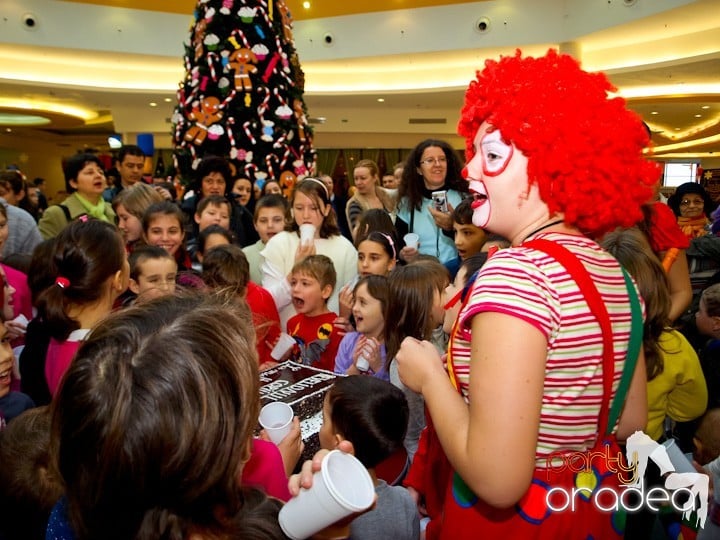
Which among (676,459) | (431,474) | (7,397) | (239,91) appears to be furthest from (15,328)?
(239,91)

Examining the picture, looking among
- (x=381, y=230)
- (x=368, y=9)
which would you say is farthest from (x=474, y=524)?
(x=368, y=9)

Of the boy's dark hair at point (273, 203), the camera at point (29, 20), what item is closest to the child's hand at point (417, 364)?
the boy's dark hair at point (273, 203)

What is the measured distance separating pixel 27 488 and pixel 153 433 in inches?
25.7

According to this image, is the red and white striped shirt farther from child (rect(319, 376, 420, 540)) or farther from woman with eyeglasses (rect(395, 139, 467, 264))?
woman with eyeglasses (rect(395, 139, 467, 264))

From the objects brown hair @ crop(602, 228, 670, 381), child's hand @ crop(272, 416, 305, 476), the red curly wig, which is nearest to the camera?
the red curly wig

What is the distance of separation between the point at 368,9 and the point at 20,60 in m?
7.71

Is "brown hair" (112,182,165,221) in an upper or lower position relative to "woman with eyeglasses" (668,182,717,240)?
upper

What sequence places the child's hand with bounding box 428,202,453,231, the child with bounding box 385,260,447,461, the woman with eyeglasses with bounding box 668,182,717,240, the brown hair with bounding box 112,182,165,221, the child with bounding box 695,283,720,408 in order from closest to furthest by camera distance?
the child with bounding box 385,260,447,461, the child with bounding box 695,283,720,408, the child's hand with bounding box 428,202,453,231, the brown hair with bounding box 112,182,165,221, the woman with eyeglasses with bounding box 668,182,717,240

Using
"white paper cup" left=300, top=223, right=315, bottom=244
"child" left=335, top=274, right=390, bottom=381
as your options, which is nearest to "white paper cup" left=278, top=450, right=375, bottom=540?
"child" left=335, top=274, right=390, bottom=381

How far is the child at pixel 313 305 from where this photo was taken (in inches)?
108

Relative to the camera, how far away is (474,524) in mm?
987

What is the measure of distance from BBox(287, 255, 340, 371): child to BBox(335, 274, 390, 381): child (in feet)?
0.71

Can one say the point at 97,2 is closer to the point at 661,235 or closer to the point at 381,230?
the point at 381,230

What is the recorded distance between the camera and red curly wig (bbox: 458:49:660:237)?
3.14 feet
